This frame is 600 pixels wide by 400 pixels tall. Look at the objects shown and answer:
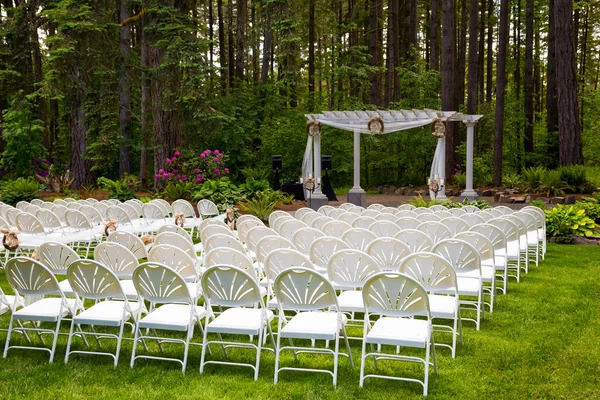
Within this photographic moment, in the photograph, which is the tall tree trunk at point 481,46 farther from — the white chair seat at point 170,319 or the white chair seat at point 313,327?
the white chair seat at point 170,319

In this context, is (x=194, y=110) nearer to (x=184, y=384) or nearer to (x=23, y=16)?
(x=23, y=16)

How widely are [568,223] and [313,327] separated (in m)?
9.30

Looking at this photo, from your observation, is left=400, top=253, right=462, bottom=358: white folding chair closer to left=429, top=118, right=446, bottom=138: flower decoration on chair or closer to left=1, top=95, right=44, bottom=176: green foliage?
left=429, top=118, right=446, bottom=138: flower decoration on chair

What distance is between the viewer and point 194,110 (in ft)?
61.0

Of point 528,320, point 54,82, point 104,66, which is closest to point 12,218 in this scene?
point 528,320

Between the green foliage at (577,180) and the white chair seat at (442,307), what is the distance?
1368 centimetres

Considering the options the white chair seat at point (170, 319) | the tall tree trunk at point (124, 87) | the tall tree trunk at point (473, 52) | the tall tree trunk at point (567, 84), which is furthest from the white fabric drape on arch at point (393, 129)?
the white chair seat at point (170, 319)

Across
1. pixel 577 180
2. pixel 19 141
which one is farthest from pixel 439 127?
pixel 19 141

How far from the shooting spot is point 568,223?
12258mm

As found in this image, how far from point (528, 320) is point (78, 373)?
410 cm

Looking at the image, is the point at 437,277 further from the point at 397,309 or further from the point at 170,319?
the point at 170,319

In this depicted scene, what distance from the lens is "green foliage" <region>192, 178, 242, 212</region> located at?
606 inches

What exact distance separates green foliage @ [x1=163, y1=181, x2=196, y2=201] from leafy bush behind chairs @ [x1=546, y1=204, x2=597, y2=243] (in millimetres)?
8581

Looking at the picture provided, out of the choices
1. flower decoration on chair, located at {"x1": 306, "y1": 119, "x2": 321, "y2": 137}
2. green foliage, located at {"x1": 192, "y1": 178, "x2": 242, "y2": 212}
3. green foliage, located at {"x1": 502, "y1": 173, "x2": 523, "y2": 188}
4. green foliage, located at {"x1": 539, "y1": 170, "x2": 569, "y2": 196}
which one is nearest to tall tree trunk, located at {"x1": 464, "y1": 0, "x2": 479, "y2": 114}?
green foliage, located at {"x1": 502, "y1": 173, "x2": 523, "y2": 188}
